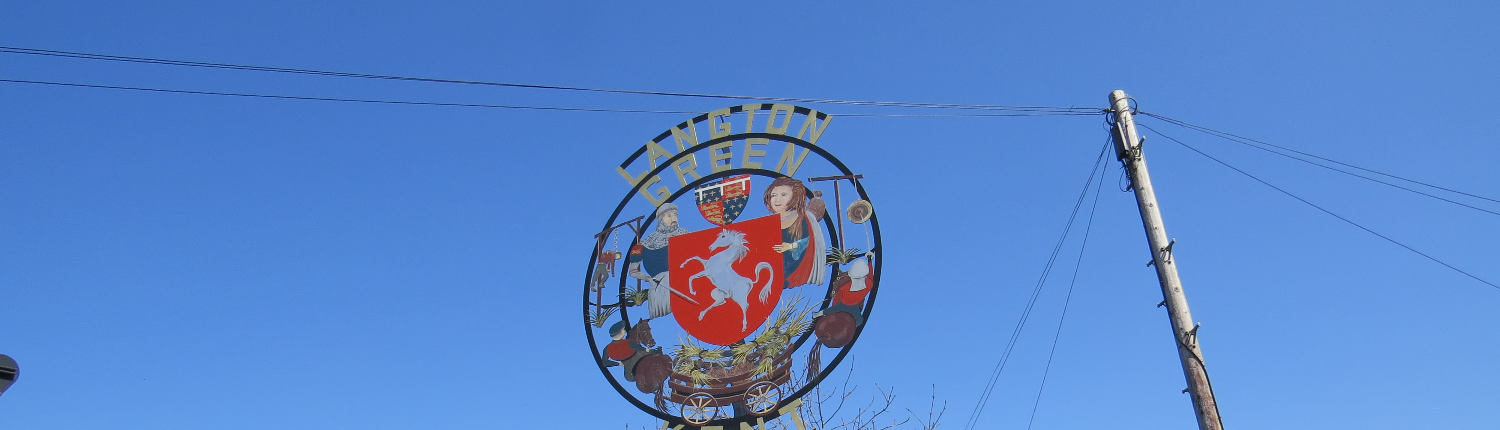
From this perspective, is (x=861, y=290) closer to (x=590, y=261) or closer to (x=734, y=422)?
(x=734, y=422)

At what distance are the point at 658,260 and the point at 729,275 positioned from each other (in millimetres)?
1120

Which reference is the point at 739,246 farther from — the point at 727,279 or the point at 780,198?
the point at 780,198

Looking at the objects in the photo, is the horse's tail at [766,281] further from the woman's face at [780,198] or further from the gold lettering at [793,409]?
the gold lettering at [793,409]

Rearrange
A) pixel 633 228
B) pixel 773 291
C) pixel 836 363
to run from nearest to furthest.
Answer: pixel 836 363 → pixel 773 291 → pixel 633 228

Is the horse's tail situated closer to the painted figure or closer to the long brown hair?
the painted figure

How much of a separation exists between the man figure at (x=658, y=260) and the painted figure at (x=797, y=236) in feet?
4.82

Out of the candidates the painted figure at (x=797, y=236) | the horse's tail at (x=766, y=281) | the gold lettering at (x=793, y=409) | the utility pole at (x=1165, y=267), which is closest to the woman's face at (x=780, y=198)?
the painted figure at (x=797, y=236)

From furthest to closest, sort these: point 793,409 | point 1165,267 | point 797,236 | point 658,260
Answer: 1. point 658,260
2. point 797,236
3. point 793,409
4. point 1165,267

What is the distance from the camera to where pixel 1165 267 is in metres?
8.98

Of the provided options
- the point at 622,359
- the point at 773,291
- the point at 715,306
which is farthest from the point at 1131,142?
the point at 622,359

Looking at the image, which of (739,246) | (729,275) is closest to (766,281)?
(729,275)

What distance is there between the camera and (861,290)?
11.9m

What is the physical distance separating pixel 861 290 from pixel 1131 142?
344 centimetres

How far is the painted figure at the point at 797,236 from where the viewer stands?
40.6ft
